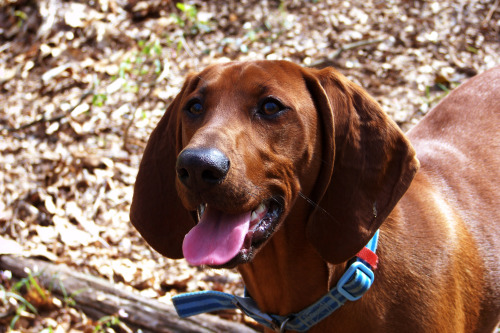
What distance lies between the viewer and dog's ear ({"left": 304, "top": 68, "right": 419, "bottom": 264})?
2.63 metres

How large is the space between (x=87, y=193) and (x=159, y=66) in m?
1.71

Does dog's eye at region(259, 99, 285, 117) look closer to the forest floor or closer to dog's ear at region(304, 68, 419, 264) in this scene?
dog's ear at region(304, 68, 419, 264)

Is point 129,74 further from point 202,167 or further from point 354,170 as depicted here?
point 202,167

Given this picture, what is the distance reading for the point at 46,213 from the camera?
4750mm

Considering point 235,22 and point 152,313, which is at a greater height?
point 235,22

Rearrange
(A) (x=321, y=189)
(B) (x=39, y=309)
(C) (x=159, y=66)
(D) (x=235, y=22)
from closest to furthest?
(A) (x=321, y=189)
(B) (x=39, y=309)
(C) (x=159, y=66)
(D) (x=235, y=22)

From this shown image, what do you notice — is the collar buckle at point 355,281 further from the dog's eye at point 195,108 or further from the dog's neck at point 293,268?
the dog's eye at point 195,108

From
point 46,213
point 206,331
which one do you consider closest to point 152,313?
point 206,331

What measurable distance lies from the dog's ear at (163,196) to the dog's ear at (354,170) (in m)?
0.73

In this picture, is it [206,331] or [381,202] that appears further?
[206,331]

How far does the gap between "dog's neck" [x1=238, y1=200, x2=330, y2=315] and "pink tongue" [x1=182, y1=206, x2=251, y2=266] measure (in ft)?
1.07

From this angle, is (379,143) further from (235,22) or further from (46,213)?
(235,22)

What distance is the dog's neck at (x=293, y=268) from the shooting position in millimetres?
2709

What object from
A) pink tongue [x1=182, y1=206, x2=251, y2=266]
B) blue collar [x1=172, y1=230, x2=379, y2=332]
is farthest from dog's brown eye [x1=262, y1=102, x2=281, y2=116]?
blue collar [x1=172, y1=230, x2=379, y2=332]
